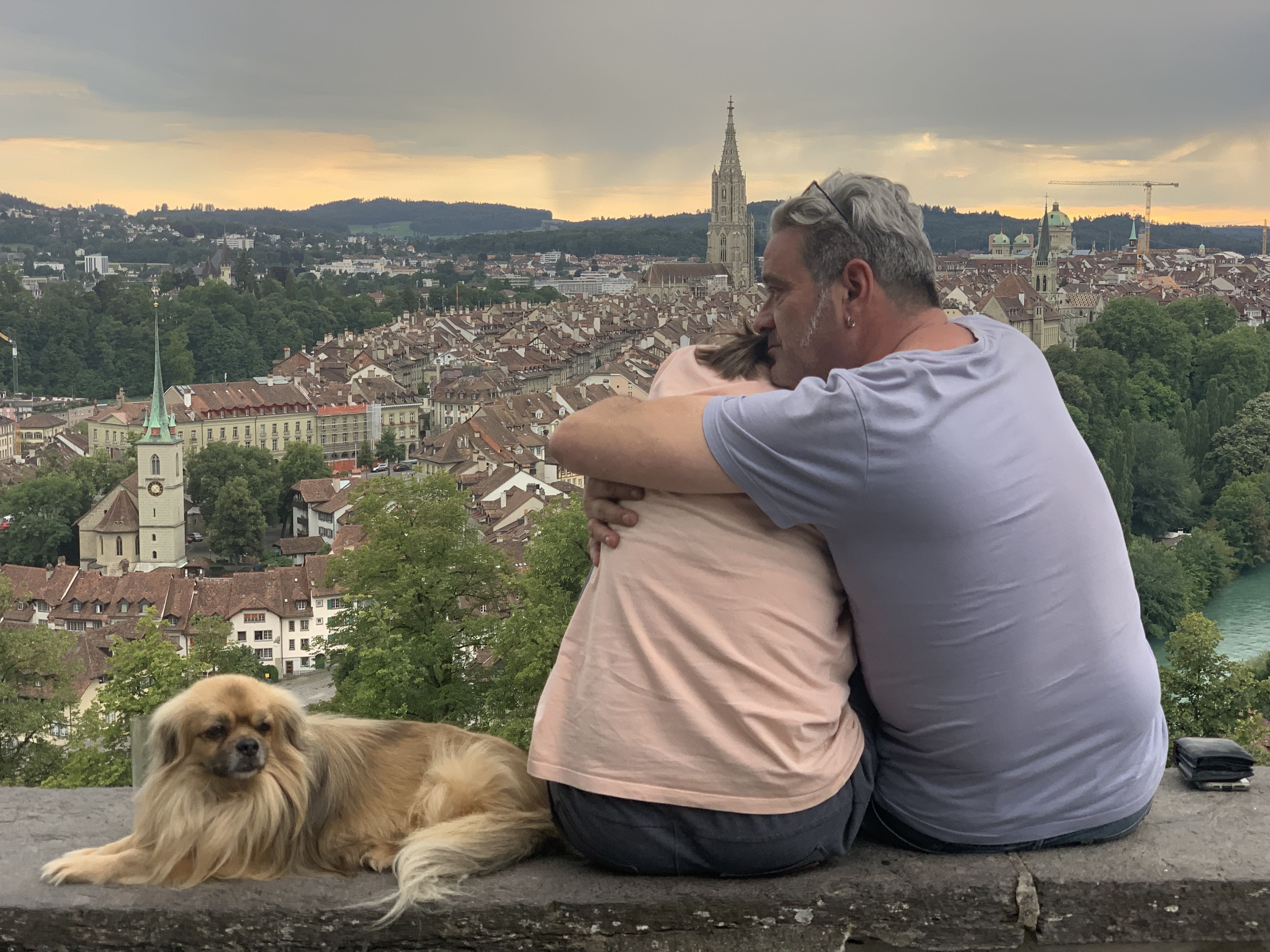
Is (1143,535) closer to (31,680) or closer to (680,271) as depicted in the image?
(31,680)

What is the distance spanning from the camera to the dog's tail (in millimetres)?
1517

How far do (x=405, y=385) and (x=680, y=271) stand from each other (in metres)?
39.5

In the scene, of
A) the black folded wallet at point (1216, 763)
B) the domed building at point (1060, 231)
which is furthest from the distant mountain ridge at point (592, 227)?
the black folded wallet at point (1216, 763)

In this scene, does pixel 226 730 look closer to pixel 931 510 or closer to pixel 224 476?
pixel 931 510

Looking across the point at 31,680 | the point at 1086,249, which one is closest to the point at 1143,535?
the point at 31,680

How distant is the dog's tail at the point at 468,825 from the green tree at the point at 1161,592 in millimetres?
21061

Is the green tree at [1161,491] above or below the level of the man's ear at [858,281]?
below

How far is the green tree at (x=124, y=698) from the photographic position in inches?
440

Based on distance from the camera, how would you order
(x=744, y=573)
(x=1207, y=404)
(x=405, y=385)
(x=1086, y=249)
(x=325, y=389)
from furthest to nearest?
(x=1086, y=249)
(x=405, y=385)
(x=325, y=389)
(x=1207, y=404)
(x=744, y=573)

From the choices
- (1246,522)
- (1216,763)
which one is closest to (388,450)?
(1246,522)

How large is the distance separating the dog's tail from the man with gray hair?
0.28 metres

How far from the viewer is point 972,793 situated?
1.54m

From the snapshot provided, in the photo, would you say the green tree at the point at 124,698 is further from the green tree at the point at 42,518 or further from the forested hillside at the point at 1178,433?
the green tree at the point at 42,518

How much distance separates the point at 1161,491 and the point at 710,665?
102 ft
